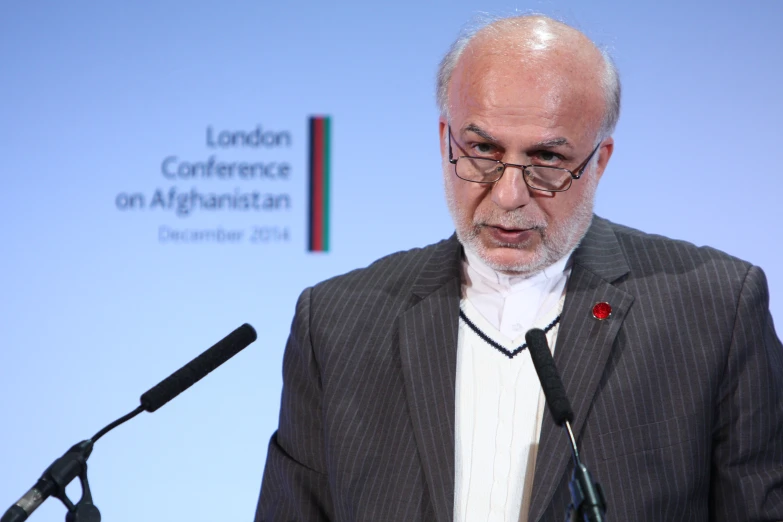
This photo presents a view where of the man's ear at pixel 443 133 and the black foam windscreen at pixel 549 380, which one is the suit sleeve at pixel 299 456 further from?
the black foam windscreen at pixel 549 380

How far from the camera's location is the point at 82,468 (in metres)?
1.34

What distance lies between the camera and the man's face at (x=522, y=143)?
6.23ft

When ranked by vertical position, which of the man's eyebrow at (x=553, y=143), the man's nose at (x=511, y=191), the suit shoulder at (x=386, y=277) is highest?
the man's eyebrow at (x=553, y=143)

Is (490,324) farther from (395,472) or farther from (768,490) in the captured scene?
(768,490)

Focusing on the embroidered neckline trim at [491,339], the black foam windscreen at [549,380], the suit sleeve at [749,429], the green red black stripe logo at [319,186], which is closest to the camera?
the black foam windscreen at [549,380]

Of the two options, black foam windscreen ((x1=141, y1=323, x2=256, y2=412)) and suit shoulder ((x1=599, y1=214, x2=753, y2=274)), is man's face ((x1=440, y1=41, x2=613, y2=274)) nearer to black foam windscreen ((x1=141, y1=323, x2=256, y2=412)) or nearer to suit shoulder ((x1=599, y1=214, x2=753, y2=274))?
suit shoulder ((x1=599, y1=214, x2=753, y2=274))

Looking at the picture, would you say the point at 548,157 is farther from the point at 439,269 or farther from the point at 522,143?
the point at 439,269

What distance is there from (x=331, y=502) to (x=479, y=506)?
14.5 inches

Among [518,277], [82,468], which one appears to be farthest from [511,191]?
[82,468]

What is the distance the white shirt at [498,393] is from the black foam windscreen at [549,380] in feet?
1.79

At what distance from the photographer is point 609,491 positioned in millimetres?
1815

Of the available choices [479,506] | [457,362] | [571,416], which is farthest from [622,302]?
[571,416]

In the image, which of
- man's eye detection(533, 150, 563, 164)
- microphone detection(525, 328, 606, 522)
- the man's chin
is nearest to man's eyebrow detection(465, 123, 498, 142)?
man's eye detection(533, 150, 563, 164)

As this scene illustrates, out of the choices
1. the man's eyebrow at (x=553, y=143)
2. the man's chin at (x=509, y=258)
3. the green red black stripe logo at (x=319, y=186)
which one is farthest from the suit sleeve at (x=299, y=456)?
the green red black stripe logo at (x=319, y=186)
